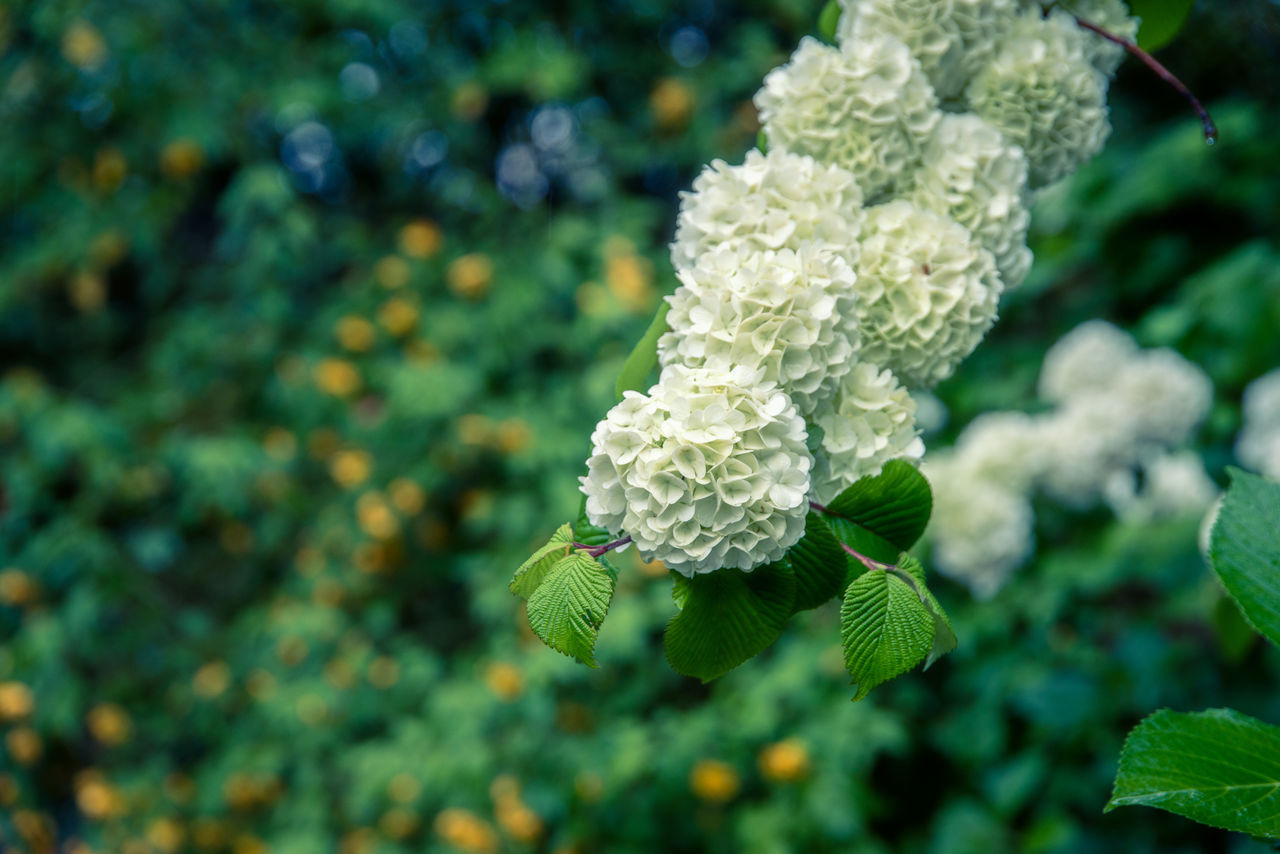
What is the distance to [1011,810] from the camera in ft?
6.00

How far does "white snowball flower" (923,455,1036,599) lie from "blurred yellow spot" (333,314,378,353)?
61.1 inches

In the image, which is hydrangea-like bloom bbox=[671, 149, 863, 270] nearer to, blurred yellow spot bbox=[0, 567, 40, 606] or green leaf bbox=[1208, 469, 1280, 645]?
green leaf bbox=[1208, 469, 1280, 645]

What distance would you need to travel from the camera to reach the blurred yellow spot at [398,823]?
2203 millimetres

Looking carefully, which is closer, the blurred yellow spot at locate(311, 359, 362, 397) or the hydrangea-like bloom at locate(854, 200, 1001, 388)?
the hydrangea-like bloom at locate(854, 200, 1001, 388)

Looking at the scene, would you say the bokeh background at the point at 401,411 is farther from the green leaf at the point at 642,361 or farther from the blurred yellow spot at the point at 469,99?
the green leaf at the point at 642,361

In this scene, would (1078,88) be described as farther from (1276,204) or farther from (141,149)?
(141,149)

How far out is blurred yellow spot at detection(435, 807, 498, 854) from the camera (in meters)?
2.02

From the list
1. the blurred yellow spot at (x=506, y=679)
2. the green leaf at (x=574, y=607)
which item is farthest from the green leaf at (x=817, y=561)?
the blurred yellow spot at (x=506, y=679)

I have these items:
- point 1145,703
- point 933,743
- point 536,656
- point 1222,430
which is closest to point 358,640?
point 536,656

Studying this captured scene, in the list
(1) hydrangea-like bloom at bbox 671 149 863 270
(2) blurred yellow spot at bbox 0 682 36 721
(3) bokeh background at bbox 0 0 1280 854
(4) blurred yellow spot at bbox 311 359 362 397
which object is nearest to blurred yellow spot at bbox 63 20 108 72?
(3) bokeh background at bbox 0 0 1280 854

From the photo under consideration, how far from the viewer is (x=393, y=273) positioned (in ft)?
8.45

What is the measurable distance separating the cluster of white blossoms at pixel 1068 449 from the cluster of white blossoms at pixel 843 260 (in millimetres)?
1173

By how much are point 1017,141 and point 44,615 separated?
2.64m

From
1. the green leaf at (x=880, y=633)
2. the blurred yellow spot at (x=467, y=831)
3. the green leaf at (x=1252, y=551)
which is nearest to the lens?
the green leaf at (x=880, y=633)
